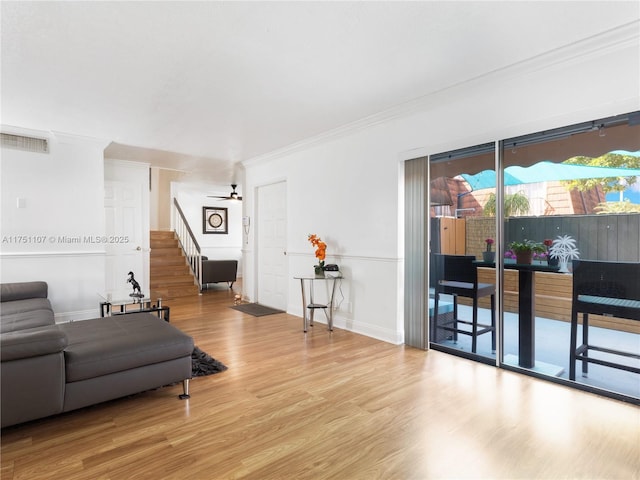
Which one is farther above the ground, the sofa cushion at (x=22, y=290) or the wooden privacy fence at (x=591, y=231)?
the wooden privacy fence at (x=591, y=231)

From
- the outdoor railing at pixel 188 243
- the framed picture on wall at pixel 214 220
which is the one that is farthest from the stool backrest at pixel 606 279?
the framed picture on wall at pixel 214 220

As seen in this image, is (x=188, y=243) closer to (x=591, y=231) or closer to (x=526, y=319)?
(x=526, y=319)

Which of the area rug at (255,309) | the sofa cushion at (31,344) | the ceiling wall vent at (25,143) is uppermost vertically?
the ceiling wall vent at (25,143)

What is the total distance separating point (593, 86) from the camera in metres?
2.60

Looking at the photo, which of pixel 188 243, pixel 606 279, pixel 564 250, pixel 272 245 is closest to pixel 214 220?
pixel 188 243

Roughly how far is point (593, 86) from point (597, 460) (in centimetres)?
250

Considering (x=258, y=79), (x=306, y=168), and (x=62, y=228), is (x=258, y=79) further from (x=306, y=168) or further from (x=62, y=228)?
(x=62, y=228)

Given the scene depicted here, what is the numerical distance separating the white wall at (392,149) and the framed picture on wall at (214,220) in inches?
204

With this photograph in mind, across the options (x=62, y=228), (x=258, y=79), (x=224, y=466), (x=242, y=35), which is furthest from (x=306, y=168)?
(x=224, y=466)

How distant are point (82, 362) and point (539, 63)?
4000 mm

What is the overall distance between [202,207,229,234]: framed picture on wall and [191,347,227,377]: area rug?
7.86 m

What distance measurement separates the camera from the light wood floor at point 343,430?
1.84m

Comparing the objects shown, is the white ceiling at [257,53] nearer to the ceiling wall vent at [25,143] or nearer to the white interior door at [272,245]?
the ceiling wall vent at [25,143]

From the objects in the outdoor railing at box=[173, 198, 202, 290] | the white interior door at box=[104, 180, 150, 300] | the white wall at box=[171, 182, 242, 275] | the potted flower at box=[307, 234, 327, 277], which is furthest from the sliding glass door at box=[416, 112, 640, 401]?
the white wall at box=[171, 182, 242, 275]
